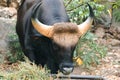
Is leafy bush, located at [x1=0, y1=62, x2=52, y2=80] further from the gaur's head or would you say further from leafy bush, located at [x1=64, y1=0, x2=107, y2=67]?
leafy bush, located at [x1=64, y1=0, x2=107, y2=67]

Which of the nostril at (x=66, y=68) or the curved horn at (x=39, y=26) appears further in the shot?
the curved horn at (x=39, y=26)

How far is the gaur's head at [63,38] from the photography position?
307 inches

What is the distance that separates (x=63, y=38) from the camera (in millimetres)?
8000

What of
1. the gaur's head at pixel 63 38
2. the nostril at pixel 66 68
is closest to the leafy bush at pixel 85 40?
the gaur's head at pixel 63 38

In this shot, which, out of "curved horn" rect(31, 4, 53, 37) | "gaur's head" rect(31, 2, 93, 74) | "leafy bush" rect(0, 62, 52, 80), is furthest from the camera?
"curved horn" rect(31, 4, 53, 37)

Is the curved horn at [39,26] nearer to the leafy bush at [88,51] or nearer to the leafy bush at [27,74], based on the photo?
the leafy bush at [27,74]

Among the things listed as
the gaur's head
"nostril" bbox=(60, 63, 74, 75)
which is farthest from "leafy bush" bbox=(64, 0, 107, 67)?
"nostril" bbox=(60, 63, 74, 75)

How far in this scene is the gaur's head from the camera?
25.6ft

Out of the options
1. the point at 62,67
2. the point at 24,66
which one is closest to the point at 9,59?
the point at 62,67

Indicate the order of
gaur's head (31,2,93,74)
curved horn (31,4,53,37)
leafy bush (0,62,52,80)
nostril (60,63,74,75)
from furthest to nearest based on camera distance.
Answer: curved horn (31,4,53,37) < gaur's head (31,2,93,74) < nostril (60,63,74,75) < leafy bush (0,62,52,80)

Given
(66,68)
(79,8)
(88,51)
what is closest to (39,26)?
(66,68)

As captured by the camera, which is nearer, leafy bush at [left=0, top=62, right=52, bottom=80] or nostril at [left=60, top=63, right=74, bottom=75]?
leafy bush at [left=0, top=62, right=52, bottom=80]

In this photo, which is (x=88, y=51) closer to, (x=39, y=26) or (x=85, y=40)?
(x=85, y=40)

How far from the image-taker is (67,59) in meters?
7.80
